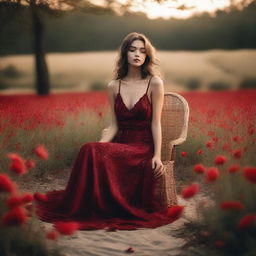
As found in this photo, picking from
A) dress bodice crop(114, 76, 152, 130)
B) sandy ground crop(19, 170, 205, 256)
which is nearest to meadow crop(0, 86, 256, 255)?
sandy ground crop(19, 170, 205, 256)

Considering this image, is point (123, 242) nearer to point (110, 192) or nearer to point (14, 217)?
point (110, 192)

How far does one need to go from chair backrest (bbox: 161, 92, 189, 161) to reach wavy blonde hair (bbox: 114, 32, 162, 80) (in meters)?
0.32

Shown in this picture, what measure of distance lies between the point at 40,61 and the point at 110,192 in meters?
3.52

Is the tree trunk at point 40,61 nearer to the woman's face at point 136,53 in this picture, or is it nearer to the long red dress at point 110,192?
the woman's face at point 136,53

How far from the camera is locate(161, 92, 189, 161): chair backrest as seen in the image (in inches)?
155

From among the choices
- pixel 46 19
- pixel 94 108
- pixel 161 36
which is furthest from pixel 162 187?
pixel 46 19

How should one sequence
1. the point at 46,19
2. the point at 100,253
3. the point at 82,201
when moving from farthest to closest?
the point at 46,19, the point at 82,201, the point at 100,253

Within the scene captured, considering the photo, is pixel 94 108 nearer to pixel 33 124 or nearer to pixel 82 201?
pixel 33 124

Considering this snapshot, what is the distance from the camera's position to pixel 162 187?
11.8 feet

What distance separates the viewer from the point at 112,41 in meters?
6.09

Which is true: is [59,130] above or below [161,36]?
below

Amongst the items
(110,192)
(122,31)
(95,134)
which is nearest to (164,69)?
(122,31)

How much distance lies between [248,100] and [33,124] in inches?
91.8

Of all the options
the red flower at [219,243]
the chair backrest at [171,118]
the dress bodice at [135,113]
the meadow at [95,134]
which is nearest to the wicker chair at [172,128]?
the chair backrest at [171,118]
